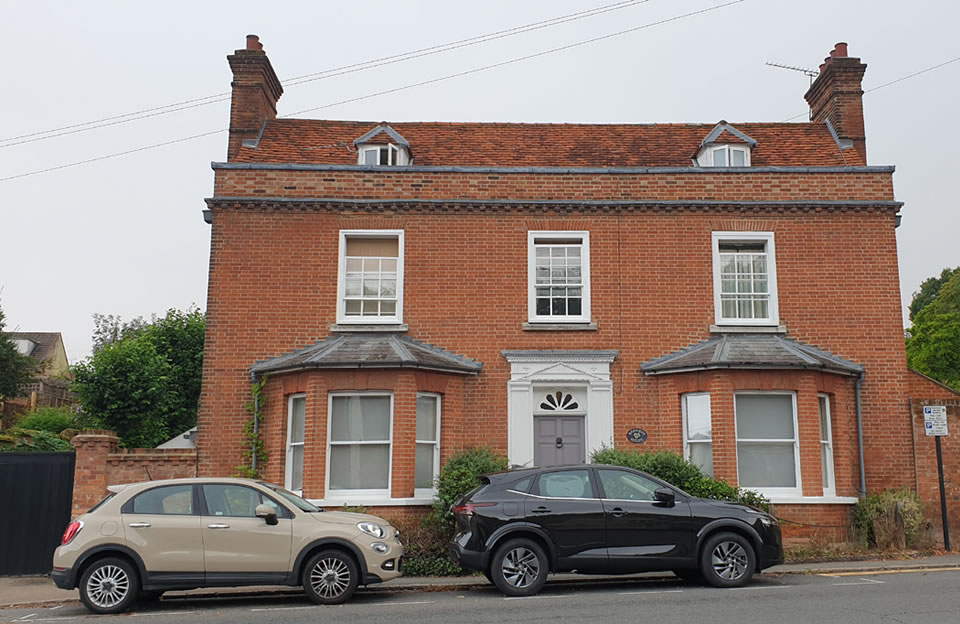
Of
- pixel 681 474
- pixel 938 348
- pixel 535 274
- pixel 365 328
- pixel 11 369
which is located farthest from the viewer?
pixel 938 348

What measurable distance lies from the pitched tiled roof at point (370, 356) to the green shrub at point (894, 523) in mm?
7401

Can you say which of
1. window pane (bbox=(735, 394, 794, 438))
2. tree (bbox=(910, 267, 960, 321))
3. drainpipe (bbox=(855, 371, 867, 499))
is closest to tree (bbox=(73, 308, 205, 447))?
window pane (bbox=(735, 394, 794, 438))

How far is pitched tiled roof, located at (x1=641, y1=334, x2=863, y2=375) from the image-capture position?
1513 cm

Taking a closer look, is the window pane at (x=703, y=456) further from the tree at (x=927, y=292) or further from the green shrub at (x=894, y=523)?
the tree at (x=927, y=292)

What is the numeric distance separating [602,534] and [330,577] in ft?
11.2

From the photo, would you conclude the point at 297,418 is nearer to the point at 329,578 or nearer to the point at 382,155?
the point at 329,578

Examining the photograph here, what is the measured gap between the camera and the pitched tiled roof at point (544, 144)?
1816 cm

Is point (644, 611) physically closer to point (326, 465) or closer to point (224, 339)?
point (326, 465)

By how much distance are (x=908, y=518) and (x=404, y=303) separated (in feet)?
32.1

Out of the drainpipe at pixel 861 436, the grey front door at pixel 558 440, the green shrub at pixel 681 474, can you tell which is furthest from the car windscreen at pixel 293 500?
the drainpipe at pixel 861 436

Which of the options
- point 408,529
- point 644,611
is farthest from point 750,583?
point 408,529

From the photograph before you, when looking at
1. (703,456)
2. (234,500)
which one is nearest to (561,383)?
(703,456)

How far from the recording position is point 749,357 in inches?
603

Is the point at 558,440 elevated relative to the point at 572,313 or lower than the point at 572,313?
lower
